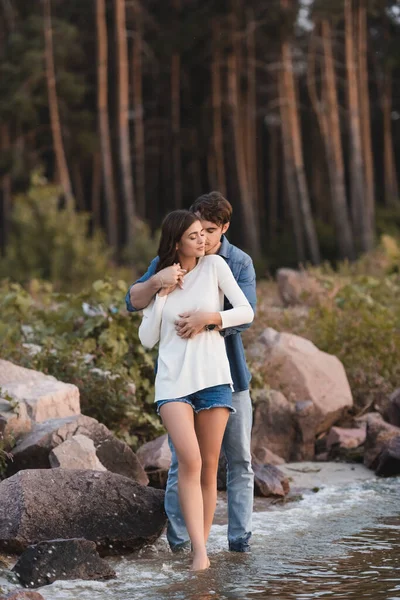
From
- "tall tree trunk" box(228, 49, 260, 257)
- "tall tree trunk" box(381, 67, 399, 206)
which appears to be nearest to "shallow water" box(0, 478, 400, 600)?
"tall tree trunk" box(228, 49, 260, 257)

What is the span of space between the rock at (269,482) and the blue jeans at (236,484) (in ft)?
6.50

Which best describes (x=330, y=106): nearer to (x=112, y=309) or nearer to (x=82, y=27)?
(x=82, y=27)

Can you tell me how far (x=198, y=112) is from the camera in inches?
1741

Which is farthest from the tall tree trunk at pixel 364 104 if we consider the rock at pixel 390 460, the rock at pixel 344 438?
the rock at pixel 390 460

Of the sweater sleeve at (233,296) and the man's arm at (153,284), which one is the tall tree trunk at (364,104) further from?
the man's arm at (153,284)

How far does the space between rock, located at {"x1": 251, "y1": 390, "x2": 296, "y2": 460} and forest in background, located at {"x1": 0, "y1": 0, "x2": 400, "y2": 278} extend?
1361 cm

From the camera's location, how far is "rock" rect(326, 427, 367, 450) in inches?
423

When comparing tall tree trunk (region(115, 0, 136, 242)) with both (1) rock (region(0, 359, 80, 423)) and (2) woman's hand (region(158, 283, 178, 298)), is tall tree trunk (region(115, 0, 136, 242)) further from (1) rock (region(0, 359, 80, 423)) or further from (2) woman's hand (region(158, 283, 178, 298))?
(2) woman's hand (region(158, 283, 178, 298))

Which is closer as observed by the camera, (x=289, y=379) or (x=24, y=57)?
(x=289, y=379)

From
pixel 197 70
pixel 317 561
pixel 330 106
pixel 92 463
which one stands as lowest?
pixel 317 561

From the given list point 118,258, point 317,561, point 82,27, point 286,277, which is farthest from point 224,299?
point 82,27

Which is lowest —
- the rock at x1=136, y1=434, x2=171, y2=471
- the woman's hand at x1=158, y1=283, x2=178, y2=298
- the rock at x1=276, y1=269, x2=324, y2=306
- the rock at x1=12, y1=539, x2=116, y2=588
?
the rock at x1=12, y1=539, x2=116, y2=588

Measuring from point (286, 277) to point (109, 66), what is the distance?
30.0 metres

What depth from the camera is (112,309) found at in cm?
1055
